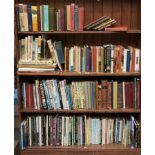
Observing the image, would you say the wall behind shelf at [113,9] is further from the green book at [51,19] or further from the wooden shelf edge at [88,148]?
the wooden shelf edge at [88,148]

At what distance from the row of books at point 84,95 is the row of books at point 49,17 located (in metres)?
0.49

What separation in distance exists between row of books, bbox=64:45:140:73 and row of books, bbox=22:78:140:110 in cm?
13

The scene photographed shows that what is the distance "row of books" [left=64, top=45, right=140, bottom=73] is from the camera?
2.66m

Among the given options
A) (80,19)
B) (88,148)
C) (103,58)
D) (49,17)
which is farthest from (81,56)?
(88,148)

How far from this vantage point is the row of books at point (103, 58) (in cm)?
266

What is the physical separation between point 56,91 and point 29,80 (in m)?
0.34

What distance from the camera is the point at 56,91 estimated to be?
2.72m

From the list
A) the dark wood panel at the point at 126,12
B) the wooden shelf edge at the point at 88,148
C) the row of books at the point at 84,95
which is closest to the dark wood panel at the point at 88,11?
the dark wood panel at the point at 126,12

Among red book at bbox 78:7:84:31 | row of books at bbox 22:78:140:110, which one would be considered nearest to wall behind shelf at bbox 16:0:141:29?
red book at bbox 78:7:84:31

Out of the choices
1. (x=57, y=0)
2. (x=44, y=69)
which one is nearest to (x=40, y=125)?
(x=44, y=69)

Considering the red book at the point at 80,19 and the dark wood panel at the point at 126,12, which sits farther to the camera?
the dark wood panel at the point at 126,12
